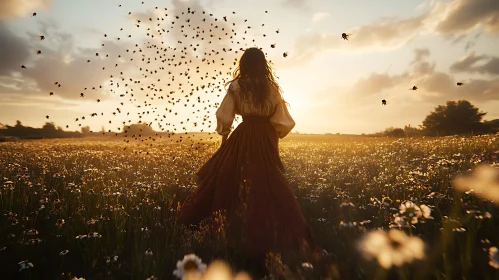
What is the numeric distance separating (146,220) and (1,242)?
2.14m

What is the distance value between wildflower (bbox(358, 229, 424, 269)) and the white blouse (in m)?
3.05

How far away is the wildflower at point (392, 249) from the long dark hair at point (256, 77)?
125 inches

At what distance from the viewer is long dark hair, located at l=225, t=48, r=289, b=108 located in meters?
5.72

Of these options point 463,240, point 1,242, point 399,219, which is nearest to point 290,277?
point 399,219

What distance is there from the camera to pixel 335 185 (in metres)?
9.02

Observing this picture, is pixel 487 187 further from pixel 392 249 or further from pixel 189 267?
pixel 189 267

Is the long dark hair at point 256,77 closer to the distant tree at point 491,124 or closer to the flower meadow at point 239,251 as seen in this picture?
the flower meadow at point 239,251

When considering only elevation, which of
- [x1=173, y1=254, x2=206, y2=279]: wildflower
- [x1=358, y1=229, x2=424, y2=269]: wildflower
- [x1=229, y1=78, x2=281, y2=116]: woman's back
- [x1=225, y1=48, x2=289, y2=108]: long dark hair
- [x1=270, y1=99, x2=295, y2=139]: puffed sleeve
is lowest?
[x1=358, y1=229, x2=424, y2=269]: wildflower

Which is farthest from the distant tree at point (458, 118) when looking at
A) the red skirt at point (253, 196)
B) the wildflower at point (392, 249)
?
the wildflower at point (392, 249)

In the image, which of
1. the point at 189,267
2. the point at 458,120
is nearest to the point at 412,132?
the point at 458,120

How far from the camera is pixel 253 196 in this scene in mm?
5070

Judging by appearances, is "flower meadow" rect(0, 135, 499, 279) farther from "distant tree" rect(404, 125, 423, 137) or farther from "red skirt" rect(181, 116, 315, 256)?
"distant tree" rect(404, 125, 423, 137)

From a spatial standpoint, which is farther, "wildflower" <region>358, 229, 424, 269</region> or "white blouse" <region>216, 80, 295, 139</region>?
"white blouse" <region>216, 80, 295, 139</region>

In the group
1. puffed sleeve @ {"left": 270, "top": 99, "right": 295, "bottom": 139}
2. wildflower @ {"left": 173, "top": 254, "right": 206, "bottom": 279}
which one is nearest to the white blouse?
puffed sleeve @ {"left": 270, "top": 99, "right": 295, "bottom": 139}
